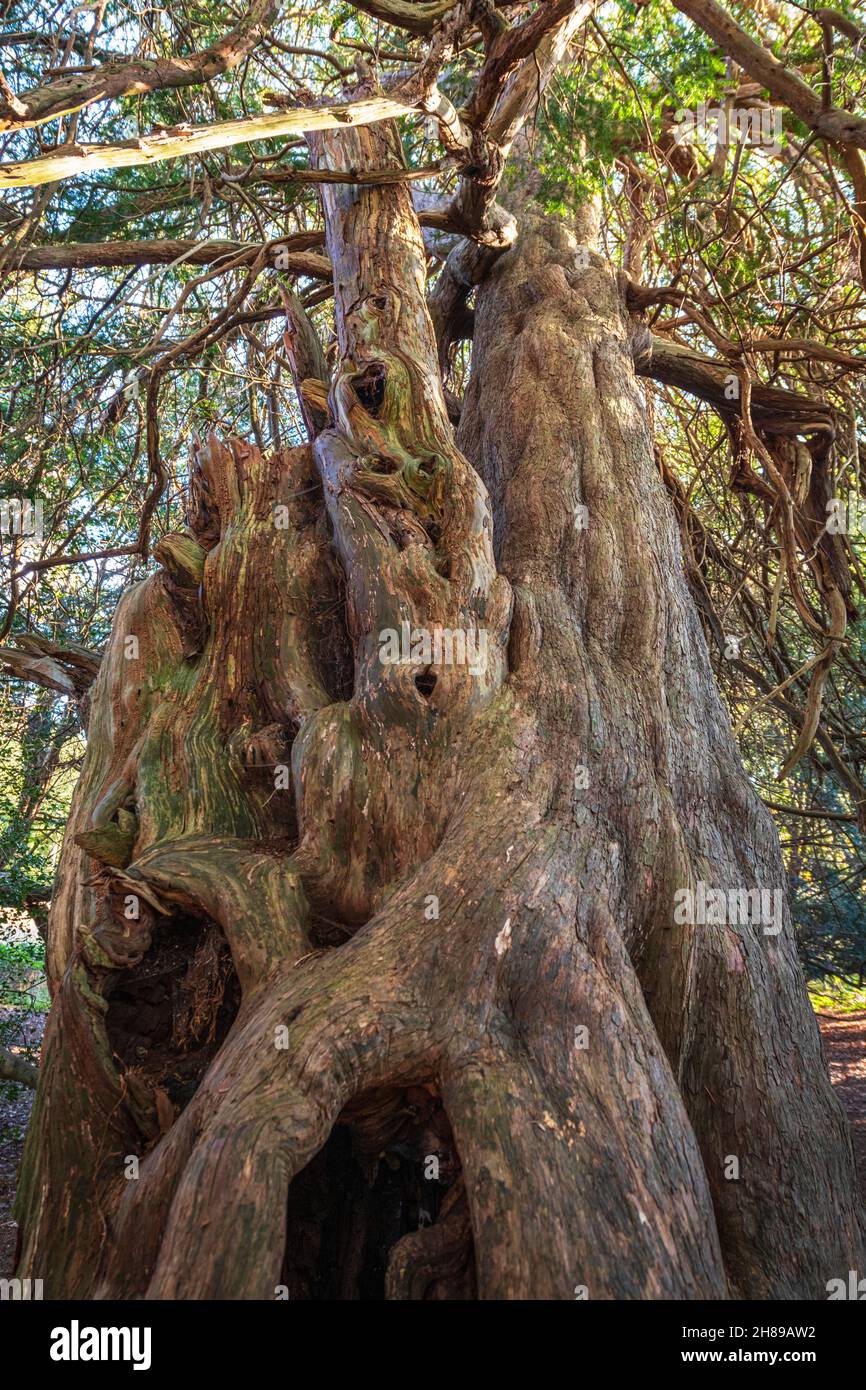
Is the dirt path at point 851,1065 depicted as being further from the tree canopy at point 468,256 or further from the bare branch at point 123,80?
the bare branch at point 123,80

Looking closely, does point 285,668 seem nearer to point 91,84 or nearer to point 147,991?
point 147,991

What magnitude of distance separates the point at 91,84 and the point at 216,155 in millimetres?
3094

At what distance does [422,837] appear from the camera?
2787mm

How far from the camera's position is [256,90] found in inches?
230

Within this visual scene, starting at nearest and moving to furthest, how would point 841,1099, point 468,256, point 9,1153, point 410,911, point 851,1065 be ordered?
point 410,911, point 841,1099, point 468,256, point 9,1153, point 851,1065

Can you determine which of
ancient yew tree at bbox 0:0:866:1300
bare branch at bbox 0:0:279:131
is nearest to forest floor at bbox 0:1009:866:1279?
ancient yew tree at bbox 0:0:866:1300

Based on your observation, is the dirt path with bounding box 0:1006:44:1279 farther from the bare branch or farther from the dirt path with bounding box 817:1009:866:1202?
the bare branch

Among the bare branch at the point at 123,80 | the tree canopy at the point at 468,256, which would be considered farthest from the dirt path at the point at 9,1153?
the bare branch at the point at 123,80

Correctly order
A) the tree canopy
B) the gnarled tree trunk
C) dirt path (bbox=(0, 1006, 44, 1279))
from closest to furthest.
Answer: the gnarled tree trunk
the tree canopy
dirt path (bbox=(0, 1006, 44, 1279))

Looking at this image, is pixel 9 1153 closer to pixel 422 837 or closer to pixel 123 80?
pixel 422 837

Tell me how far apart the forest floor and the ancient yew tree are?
2.20 m

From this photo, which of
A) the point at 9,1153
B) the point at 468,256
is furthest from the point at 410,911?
the point at 9,1153

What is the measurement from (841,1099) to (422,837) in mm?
3265

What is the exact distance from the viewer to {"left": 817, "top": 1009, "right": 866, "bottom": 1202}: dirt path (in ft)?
20.4
